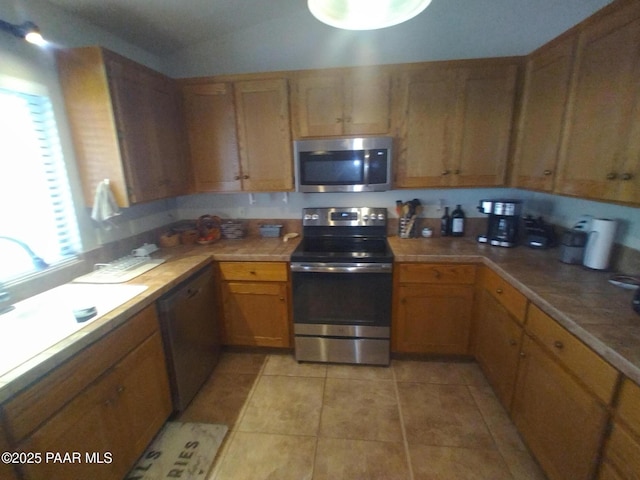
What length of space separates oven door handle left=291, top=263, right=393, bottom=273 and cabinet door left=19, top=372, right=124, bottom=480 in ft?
4.10

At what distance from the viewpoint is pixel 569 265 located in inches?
70.2

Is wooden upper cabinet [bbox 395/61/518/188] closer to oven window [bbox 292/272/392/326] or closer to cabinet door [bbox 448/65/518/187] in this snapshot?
cabinet door [bbox 448/65/518/187]

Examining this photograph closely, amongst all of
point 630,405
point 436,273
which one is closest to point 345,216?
point 436,273

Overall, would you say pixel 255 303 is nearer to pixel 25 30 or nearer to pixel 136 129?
pixel 136 129

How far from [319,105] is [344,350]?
74.3 inches

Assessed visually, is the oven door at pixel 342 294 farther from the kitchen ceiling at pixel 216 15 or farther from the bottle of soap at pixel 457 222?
the kitchen ceiling at pixel 216 15

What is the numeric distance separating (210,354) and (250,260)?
771 millimetres

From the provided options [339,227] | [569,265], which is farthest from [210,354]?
[569,265]

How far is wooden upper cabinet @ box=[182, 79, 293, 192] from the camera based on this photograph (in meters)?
2.26

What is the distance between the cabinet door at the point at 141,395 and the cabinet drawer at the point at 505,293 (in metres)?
2.01

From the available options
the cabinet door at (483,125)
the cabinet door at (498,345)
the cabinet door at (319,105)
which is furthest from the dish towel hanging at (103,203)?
the cabinet door at (498,345)

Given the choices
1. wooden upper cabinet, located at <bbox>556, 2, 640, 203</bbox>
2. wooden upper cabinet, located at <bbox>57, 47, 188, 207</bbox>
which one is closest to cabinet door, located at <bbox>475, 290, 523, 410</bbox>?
wooden upper cabinet, located at <bbox>556, 2, 640, 203</bbox>

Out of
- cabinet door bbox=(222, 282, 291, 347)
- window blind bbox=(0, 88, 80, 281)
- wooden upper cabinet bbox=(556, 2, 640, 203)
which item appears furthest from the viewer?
cabinet door bbox=(222, 282, 291, 347)

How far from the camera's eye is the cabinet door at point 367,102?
215cm
